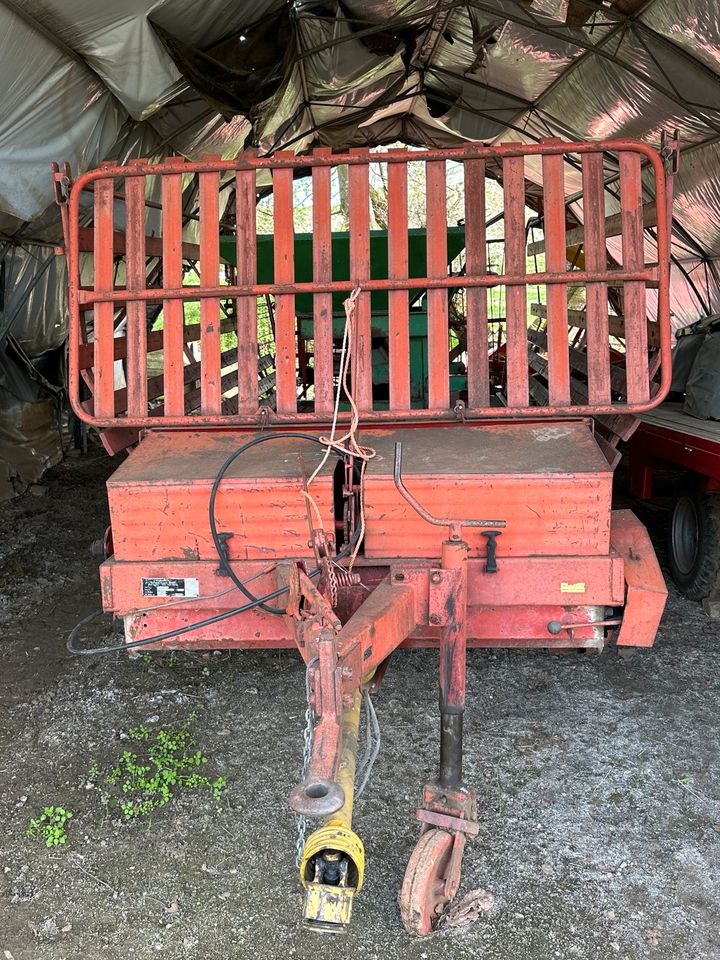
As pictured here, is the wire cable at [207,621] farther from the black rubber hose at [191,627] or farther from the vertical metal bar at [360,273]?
the vertical metal bar at [360,273]

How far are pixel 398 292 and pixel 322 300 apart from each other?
340 millimetres

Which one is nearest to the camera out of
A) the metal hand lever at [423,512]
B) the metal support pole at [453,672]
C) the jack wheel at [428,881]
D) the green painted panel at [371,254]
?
the jack wheel at [428,881]

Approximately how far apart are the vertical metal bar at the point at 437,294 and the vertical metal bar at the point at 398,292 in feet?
0.36

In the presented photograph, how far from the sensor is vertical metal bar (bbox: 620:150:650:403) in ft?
10.7

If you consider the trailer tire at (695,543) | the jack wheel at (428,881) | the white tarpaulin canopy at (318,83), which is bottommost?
the trailer tire at (695,543)

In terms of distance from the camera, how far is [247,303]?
3.48m

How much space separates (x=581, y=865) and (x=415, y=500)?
57.4 inches

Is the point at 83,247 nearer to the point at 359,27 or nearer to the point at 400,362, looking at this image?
the point at 400,362

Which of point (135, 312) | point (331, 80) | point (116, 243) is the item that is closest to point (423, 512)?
point (135, 312)

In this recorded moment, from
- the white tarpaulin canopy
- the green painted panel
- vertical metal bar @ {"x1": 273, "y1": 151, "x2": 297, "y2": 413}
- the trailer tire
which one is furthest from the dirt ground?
the green painted panel

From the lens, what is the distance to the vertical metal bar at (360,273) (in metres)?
3.35

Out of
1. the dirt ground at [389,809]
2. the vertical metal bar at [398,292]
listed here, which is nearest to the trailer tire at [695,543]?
the dirt ground at [389,809]

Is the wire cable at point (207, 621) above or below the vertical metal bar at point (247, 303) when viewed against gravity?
below

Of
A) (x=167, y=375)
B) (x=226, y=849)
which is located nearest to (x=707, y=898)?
(x=226, y=849)
